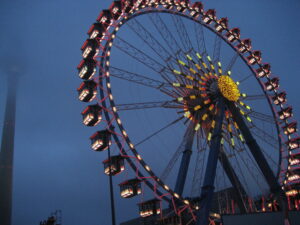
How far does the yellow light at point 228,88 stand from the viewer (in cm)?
2091

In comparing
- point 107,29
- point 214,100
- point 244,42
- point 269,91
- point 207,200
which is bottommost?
point 207,200

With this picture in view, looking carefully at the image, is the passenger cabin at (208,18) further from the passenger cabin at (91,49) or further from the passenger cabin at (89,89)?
the passenger cabin at (89,89)

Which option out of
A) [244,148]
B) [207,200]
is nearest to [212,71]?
[244,148]

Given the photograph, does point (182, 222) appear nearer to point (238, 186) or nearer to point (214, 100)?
point (238, 186)

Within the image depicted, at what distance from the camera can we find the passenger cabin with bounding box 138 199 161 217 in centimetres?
1534

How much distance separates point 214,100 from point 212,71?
2.61m

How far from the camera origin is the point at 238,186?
2059cm

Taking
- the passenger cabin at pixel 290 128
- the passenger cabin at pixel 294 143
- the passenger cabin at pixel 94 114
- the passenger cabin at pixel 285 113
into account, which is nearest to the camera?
the passenger cabin at pixel 94 114

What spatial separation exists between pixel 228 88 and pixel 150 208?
1015cm

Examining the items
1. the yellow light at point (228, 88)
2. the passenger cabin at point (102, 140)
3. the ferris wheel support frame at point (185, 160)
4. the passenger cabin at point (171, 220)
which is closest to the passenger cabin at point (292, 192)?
the yellow light at point (228, 88)

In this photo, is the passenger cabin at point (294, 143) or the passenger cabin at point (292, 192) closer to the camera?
the passenger cabin at point (292, 192)

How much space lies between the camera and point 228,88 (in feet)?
70.2

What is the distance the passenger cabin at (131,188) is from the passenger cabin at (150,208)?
732 millimetres

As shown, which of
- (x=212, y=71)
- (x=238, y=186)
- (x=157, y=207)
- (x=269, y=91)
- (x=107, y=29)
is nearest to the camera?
(x=157, y=207)
